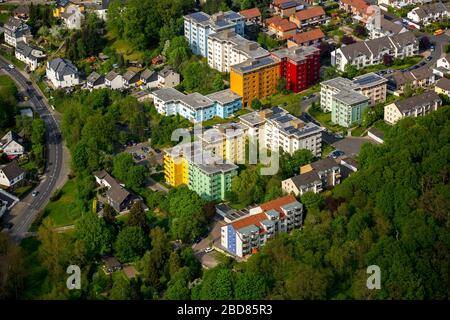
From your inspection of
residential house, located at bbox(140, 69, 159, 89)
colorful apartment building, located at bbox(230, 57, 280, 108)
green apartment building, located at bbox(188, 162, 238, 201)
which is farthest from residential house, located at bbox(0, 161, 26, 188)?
colorful apartment building, located at bbox(230, 57, 280, 108)

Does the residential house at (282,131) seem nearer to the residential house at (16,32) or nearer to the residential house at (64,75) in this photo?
the residential house at (64,75)

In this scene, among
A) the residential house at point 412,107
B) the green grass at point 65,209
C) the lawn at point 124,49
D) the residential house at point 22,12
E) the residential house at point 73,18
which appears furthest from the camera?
the residential house at point 22,12

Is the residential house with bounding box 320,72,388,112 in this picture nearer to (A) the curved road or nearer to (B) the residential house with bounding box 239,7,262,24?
(B) the residential house with bounding box 239,7,262,24

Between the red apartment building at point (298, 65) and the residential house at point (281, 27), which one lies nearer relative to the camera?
the red apartment building at point (298, 65)

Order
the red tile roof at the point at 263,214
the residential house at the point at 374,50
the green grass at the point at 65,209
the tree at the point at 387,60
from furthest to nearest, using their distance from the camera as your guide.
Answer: the tree at the point at 387,60 < the residential house at the point at 374,50 < the green grass at the point at 65,209 < the red tile roof at the point at 263,214

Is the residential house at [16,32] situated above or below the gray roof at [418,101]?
below

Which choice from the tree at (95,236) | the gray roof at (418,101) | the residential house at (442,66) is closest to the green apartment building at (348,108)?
the gray roof at (418,101)

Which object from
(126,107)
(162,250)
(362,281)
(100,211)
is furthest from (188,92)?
(362,281)

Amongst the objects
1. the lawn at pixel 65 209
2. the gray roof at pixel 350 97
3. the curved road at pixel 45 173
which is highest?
the gray roof at pixel 350 97

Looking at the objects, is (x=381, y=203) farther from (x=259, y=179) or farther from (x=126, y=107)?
(x=126, y=107)
